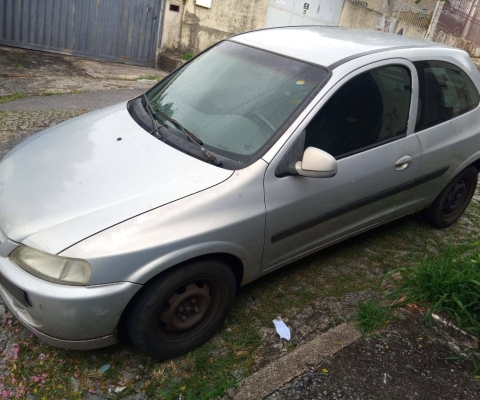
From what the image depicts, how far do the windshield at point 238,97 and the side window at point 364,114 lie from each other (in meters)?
0.19

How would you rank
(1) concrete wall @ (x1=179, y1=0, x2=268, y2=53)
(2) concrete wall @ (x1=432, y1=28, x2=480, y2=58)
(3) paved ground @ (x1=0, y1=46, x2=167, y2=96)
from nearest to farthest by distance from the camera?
(3) paved ground @ (x1=0, y1=46, x2=167, y2=96) → (1) concrete wall @ (x1=179, y1=0, x2=268, y2=53) → (2) concrete wall @ (x1=432, y1=28, x2=480, y2=58)

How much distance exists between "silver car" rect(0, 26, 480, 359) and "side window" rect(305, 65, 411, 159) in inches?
0.4

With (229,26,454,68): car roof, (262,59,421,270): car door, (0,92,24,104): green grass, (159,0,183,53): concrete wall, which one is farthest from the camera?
(159,0,183,53): concrete wall

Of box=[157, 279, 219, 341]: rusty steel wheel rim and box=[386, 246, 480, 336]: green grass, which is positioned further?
box=[386, 246, 480, 336]: green grass

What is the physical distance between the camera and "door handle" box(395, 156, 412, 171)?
3.51m

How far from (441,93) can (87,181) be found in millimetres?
2754

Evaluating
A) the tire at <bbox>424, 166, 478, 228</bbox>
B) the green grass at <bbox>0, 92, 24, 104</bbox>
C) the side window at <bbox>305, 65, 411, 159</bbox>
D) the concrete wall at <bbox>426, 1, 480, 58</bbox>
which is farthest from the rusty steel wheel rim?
the concrete wall at <bbox>426, 1, 480, 58</bbox>

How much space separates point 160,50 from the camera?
10406mm

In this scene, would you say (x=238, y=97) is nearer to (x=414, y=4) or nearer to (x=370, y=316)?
(x=370, y=316)

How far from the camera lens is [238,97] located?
320 centimetres

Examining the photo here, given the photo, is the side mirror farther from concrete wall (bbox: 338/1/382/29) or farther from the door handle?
concrete wall (bbox: 338/1/382/29)

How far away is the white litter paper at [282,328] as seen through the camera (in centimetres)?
305

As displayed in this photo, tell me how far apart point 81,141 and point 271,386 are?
190 centimetres

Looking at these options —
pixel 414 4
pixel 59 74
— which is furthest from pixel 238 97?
pixel 414 4
